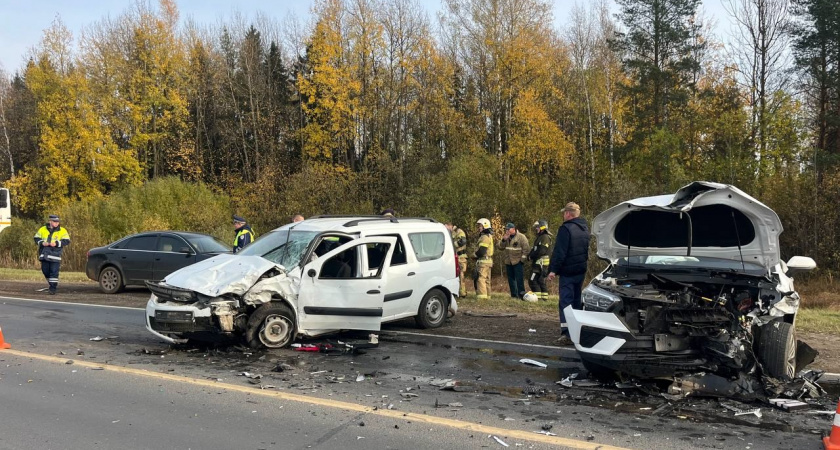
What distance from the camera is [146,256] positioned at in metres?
14.8

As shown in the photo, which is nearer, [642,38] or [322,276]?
[322,276]

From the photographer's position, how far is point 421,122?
3434cm

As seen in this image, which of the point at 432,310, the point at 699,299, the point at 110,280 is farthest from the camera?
the point at 110,280

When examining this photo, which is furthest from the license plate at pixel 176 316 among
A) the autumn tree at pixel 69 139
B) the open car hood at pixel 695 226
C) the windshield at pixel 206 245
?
the autumn tree at pixel 69 139

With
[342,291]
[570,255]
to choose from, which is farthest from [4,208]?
[570,255]

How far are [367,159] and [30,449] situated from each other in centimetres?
2858

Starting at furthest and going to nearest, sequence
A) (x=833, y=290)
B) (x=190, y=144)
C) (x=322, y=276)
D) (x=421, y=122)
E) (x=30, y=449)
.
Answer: (x=190, y=144) → (x=421, y=122) → (x=833, y=290) → (x=322, y=276) → (x=30, y=449)

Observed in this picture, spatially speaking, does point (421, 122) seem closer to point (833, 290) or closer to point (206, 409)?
point (833, 290)

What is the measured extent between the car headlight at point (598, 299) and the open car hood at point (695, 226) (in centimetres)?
104

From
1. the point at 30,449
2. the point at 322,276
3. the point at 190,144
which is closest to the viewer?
the point at 30,449

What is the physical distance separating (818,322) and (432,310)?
21.2ft

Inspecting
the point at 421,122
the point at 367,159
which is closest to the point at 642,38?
the point at 421,122

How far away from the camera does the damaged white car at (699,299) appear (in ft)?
19.0

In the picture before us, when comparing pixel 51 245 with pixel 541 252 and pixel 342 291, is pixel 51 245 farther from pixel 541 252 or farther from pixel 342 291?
pixel 541 252
